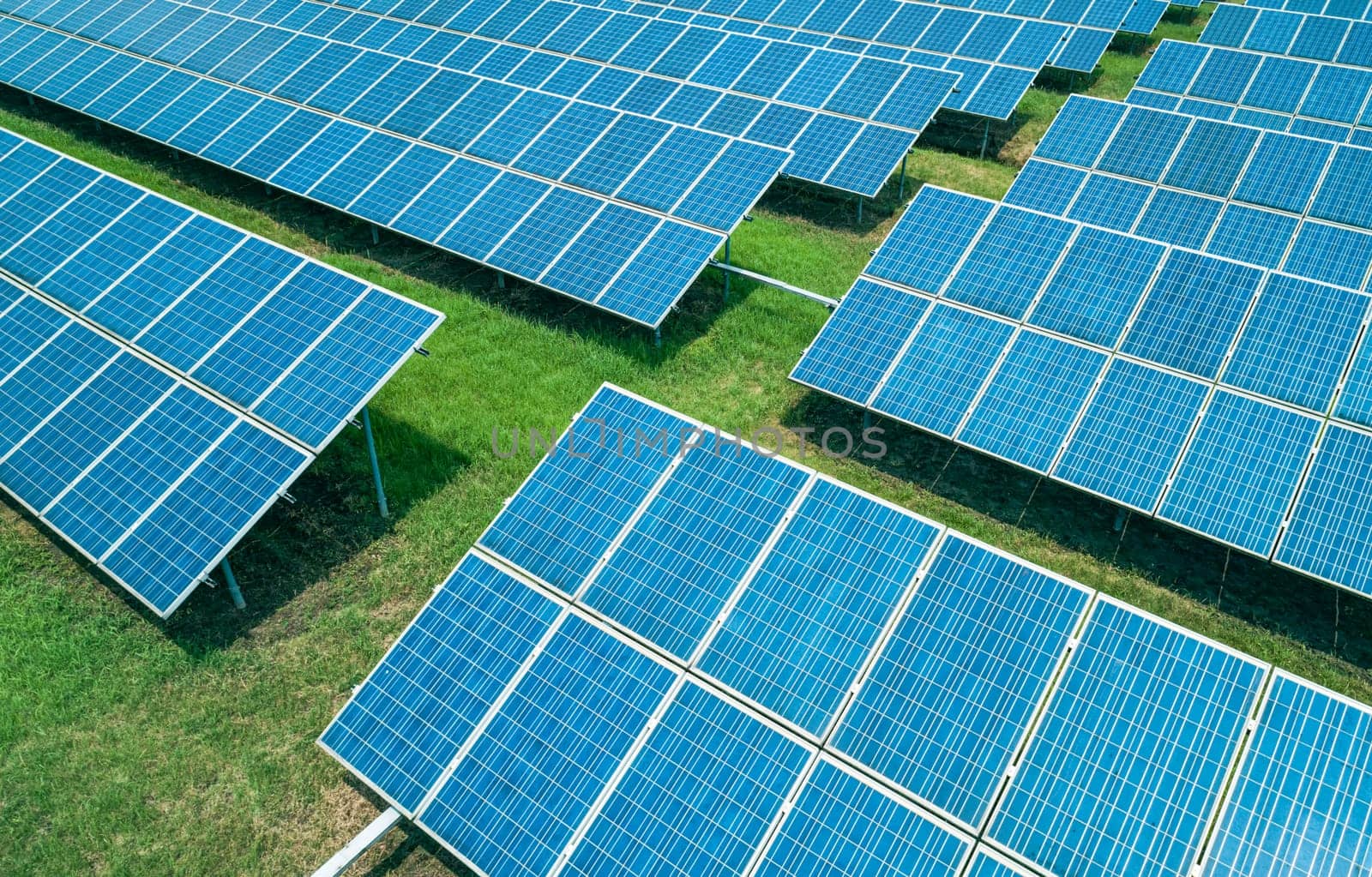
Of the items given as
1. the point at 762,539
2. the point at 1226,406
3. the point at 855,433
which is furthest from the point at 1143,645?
the point at 855,433

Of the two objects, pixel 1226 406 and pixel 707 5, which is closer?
pixel 1226 406

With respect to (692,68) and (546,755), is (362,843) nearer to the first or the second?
(546,755)

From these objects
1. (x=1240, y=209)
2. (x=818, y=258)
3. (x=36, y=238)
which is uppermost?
(x=36, y=238)

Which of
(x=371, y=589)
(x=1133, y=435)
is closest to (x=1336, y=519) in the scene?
(x=1133, y=435)

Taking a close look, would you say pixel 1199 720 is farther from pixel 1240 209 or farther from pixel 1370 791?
pixel 1240 209

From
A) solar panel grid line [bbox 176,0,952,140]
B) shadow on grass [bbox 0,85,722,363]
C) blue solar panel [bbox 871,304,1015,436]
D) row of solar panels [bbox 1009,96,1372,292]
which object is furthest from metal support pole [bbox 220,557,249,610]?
row of solar panels [bbox 1009,96,1372,292]

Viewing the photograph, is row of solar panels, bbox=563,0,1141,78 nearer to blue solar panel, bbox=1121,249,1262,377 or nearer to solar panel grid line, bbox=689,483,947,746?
blue solar panel, bbox=1121,249,1262,377
